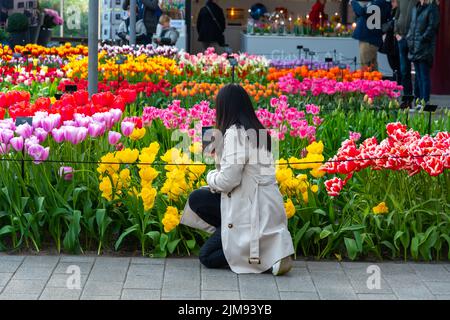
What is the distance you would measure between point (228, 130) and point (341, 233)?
1.05 metres

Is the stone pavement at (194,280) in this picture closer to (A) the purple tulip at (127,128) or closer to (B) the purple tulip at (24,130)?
(B) the purple tulip at (24,130)

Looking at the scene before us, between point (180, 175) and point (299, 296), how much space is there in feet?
4.34

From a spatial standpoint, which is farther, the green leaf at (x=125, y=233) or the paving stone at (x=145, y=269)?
the green leaf at (x=125, y=233)

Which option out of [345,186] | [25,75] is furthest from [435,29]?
[345,186]

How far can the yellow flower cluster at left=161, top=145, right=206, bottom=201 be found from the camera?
688 cm

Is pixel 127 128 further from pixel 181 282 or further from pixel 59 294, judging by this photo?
pixel 59 294

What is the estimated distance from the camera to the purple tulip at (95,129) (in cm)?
714

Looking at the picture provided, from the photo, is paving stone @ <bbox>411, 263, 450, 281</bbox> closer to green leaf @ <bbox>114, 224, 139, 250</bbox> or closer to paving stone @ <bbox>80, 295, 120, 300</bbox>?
green leaf @ <bbox>114, 224, 139, 250</bbox>

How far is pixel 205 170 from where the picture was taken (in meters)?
7.29

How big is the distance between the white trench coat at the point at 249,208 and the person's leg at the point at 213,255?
0.06 m

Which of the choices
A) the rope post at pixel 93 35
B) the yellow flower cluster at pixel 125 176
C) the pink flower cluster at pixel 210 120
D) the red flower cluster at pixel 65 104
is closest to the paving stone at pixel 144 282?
the yellow flower cluster at pixel 125 176

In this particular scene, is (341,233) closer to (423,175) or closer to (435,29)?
(423,175)

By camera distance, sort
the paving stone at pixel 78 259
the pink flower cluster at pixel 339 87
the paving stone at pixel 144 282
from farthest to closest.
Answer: the pink flower cluster at pixel 339 87, the paving stone at pixel 78 259, the paving stone at pixel 144 282

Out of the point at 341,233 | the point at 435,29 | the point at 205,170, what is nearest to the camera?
the point at 341,233
